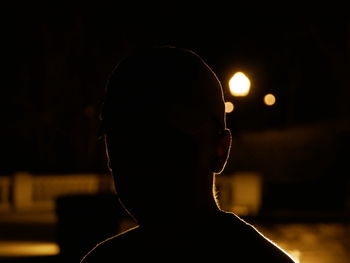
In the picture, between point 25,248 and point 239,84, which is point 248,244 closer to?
point 239,84

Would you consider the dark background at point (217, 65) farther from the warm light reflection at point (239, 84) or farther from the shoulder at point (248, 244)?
the shoulder at point (248, 244)

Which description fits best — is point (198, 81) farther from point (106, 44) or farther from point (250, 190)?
point (106, 44)

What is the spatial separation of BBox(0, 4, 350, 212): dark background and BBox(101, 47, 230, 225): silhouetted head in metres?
24.2

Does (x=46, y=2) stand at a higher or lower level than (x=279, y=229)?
higher

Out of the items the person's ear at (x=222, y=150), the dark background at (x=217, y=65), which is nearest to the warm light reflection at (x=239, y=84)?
the person's ear at (x=222, y=150)

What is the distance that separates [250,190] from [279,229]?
9.76 m

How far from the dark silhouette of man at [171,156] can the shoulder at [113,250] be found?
20mm

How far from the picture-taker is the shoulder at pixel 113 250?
63.8 inches

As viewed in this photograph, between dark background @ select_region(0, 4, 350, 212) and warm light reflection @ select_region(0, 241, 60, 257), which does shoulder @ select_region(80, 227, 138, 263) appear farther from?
dark background @ select_region(0, 4, 350, 212)

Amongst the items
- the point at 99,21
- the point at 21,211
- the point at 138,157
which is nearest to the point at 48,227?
the point at 21,211

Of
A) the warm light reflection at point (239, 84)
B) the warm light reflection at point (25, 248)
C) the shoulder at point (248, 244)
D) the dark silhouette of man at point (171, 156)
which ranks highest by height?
the dark silhouette of man at point (171, 156)

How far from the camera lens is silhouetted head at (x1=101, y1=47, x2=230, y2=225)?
152 cm

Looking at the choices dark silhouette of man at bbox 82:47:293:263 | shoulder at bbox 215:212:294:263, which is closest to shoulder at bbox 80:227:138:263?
dark silhouette of man at bbox 82:47:293:263

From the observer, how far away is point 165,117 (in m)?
1.52
